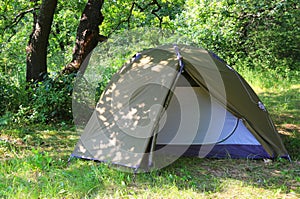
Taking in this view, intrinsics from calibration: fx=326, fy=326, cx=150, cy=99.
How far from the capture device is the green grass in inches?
115

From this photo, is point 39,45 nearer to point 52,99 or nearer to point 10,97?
point 10,97

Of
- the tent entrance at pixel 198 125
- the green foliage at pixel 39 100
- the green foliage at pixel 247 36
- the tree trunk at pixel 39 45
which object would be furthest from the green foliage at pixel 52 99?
the green foliage at pixel 247 36

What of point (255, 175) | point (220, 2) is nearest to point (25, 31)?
point (220, 2)

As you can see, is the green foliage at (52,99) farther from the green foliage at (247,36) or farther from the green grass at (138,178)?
the green foliage at (247,36)

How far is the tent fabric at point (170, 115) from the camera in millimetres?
3527

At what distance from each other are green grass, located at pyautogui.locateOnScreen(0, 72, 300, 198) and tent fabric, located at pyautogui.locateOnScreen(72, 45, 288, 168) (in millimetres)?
181

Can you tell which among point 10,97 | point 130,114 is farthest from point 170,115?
point 10,97

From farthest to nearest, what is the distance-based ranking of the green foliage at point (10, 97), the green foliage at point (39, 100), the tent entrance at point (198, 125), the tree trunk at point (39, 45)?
the tree trunk at point (39, 45) → the green foliage at point (10, 97) → the green foliage at point (39, 100) → the tent entrance at point (198, 125)

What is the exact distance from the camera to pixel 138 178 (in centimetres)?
324

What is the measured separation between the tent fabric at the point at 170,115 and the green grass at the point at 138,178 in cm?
18

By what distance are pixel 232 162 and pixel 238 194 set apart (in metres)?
0.88

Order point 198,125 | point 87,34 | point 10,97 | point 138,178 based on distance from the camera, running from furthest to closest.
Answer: point 87,34
point 10,97
point 198,125
point 138,178

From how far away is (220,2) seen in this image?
7590 mm

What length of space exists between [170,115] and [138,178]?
127 cm
